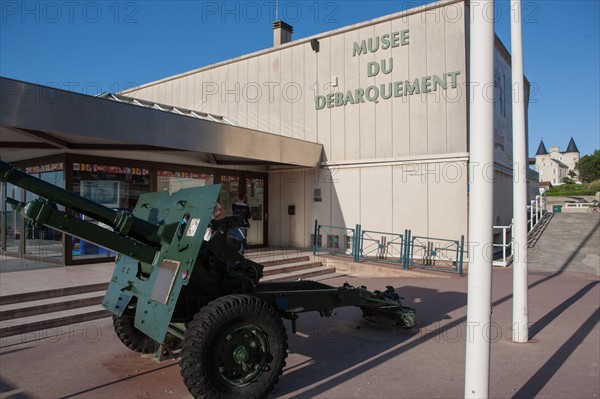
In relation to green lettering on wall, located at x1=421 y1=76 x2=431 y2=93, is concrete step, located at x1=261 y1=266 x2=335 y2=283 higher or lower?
lower

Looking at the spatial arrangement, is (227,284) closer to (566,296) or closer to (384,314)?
(384,314)

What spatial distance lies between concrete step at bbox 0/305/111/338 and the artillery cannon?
2.14 m

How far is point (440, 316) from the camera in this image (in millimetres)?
7336

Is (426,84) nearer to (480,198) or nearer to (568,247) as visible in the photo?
(568,247)

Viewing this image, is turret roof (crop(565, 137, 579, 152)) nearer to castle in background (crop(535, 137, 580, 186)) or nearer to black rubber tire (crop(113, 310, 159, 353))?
castle in background (crop(535, 137, 580, 186))

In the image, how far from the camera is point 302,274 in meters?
11.0

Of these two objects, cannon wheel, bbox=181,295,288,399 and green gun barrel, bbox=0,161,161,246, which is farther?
cannon wheel, bbox=181,295,288,399

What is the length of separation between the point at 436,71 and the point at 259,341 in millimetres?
10643

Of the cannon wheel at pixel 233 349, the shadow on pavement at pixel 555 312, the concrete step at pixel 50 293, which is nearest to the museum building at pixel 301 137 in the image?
the concrete step at pixel 50 293

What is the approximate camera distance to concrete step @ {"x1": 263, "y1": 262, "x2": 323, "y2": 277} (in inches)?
416

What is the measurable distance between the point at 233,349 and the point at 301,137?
11910mm

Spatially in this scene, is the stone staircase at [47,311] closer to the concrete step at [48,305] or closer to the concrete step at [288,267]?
the concrete step at [48,305]

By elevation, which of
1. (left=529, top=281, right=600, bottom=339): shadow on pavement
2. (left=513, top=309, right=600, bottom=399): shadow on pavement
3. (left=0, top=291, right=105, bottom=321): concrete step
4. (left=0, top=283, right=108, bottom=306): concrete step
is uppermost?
(left=0, top=283, right=108, bottom=306): concrete step

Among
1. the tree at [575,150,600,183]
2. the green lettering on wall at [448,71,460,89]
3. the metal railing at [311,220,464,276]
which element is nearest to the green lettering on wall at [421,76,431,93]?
the green lettering on wall at [448,71,460,89]
